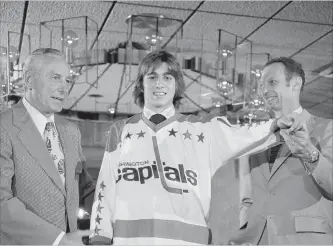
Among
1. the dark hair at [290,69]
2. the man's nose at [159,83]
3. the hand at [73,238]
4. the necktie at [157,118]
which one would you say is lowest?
the hand at [73,238]

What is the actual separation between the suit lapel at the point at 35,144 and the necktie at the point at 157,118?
48 cm

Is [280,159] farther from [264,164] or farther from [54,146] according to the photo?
[54,146]

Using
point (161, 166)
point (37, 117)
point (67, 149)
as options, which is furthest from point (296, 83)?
point (37, 117)

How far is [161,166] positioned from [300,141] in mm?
582

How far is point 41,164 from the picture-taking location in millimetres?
2045

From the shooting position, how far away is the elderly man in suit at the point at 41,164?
75.6 inches

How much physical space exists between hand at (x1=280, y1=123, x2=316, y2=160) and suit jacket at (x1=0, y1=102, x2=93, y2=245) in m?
0.97

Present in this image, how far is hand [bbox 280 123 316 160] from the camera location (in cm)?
195

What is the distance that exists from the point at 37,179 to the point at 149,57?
2.42 ft

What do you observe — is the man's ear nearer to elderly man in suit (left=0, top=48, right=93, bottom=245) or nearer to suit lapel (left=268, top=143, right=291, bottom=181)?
suit lapel (left=268, top=143, right=291, bottom=181)

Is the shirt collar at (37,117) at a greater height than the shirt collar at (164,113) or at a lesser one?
lesser

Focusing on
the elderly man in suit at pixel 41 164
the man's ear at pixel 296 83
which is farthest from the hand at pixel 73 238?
the man's ear at pixel 296 83

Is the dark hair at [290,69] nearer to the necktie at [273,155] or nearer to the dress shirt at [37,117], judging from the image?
the necktie at [273,155]

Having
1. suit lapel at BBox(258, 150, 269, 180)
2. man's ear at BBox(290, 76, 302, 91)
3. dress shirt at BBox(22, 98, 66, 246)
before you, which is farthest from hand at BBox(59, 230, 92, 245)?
man's ear at BBox(290, 76, 302, 91)
